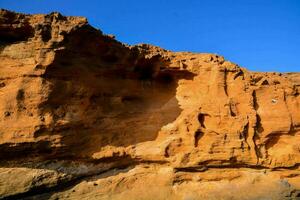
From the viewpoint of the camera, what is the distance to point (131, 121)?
10773 mm

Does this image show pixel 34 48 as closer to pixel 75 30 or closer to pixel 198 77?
pixel 75 30

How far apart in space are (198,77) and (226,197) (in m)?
4.66

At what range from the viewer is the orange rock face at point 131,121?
8.73 metres

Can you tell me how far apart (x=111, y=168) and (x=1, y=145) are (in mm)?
3376

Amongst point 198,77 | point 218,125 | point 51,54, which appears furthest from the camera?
point 198,77

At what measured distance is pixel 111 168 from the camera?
390 inches

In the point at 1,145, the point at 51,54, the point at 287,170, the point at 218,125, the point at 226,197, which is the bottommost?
the point at 226,197

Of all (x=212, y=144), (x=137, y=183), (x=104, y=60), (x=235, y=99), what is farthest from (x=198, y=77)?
(x=137, y=183)

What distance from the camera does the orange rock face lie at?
8734 mm

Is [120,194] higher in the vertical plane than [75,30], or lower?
lower

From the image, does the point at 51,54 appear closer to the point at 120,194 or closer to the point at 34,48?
the point at 34,48

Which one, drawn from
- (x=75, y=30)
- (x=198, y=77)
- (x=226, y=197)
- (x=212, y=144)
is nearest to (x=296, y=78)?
(x=198, y=77)

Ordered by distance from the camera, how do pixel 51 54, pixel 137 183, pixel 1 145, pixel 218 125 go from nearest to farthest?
1. pixel 1 145
2. pixel 51 54
3. pixel 137 183
4. pixel 218 125

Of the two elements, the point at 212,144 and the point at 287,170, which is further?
the point at 287,170
